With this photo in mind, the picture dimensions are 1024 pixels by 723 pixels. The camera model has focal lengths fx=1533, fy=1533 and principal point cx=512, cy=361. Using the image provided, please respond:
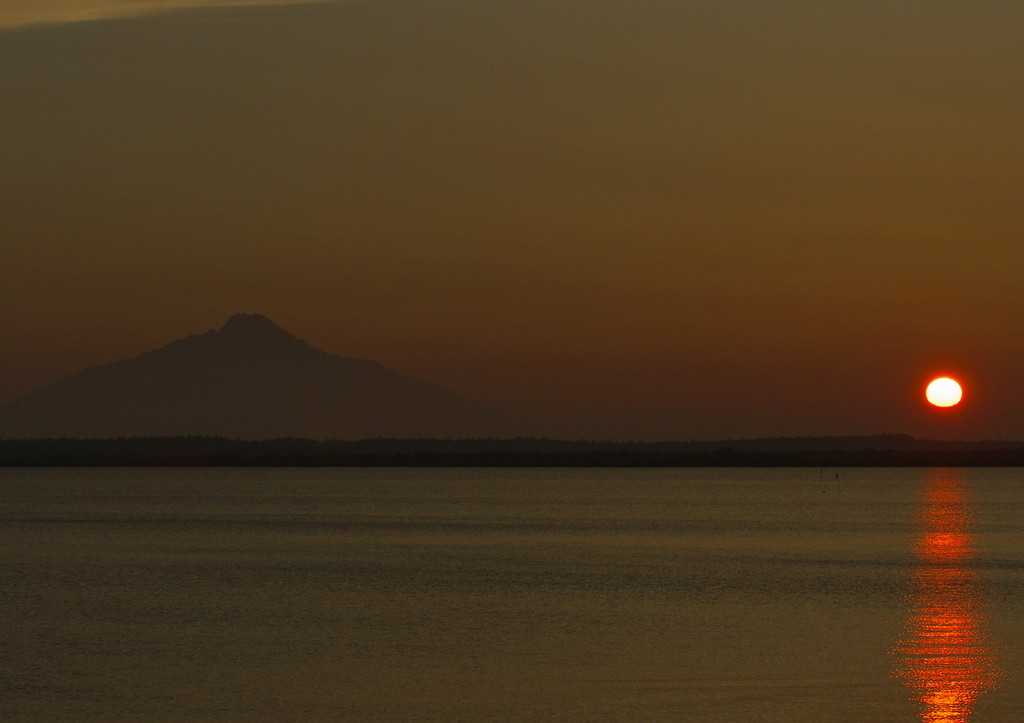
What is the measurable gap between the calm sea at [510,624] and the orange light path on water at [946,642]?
11cm

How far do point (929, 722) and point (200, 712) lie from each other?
1152 cm

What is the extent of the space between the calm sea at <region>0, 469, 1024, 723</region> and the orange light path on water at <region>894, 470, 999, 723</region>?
0.11 m

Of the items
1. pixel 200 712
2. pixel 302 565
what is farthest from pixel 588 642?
pixel 302 565

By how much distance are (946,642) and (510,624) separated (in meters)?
10.1

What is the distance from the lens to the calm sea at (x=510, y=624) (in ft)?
84.5

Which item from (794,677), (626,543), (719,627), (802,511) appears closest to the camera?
(794,677)

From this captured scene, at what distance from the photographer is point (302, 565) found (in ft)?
182

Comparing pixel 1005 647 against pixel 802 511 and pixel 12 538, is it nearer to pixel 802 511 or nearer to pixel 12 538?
pixel 12 538

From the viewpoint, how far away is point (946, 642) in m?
33.6

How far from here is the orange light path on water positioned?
997 inches

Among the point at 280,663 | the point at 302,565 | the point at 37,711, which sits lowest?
the point at 37,711

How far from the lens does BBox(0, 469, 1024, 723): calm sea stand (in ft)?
84.5

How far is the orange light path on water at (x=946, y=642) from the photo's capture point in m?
25.3

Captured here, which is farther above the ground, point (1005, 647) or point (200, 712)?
point (1005, 647)
